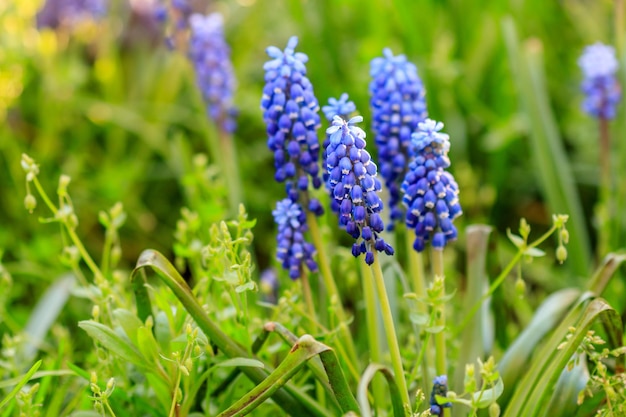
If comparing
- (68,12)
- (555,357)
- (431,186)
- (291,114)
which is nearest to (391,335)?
(431,186)

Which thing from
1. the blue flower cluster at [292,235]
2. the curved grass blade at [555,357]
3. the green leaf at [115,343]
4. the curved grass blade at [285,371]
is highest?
the blue flower cluster at [292,235]

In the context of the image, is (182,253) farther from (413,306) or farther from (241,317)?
(413,306)

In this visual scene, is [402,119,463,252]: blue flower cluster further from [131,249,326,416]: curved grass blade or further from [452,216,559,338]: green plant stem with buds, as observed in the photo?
[131,249,326,416]: curved grass blade

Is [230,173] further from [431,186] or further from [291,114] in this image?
[431,186]

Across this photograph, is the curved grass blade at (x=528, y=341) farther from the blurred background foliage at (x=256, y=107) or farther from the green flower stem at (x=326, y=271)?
the blurred background foliage at (x=256, y=107)

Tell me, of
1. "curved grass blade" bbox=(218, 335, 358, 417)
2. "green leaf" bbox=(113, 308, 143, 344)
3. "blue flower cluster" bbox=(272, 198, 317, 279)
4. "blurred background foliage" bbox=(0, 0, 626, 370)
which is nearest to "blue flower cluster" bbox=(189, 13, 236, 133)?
"blurred background foliage" bbox=(0, 0, 626, 370)

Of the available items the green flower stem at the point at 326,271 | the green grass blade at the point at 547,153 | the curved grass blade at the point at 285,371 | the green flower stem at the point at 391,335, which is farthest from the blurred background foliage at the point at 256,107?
the curved grass blade at the point at 285,371

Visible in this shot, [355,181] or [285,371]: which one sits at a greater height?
[355,181]
